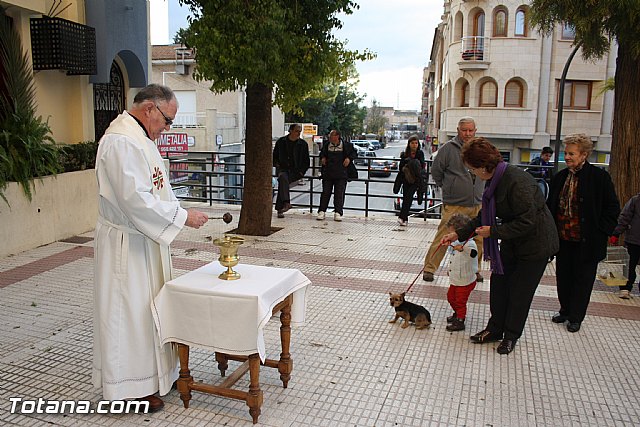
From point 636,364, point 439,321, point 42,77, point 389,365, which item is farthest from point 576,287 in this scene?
point 42,77

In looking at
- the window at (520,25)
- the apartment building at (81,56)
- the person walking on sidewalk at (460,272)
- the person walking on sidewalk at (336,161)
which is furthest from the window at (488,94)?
the person walking on sidewalk at (460,272)

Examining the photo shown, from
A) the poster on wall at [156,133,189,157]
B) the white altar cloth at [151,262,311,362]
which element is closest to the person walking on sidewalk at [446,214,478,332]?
the white altar cloth at [151,262,311,362]

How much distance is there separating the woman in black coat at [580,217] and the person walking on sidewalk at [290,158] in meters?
6.02

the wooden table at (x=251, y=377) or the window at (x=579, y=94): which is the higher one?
the window at (x=579, y=94)

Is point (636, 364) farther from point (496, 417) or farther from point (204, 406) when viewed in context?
point (204, 406)

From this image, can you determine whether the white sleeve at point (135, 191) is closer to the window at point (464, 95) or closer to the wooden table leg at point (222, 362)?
the wooden table leg at point (222, 362)

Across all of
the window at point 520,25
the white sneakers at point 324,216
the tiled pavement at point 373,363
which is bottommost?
the tiled pavement at point 373,363

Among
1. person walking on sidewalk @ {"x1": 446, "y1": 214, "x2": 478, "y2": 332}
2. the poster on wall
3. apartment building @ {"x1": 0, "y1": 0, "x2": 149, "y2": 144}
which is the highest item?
apartment building @ {"x1": 0, "y1": 0, "x2": 149, "y2": 144}

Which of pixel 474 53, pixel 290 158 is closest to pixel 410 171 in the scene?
pixel 290 158

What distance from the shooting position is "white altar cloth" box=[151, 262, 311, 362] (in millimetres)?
3447

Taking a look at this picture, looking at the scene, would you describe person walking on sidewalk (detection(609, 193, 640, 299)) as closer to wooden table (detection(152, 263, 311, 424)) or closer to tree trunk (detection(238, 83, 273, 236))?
wooden table (detection(152, 263, 311, 424))

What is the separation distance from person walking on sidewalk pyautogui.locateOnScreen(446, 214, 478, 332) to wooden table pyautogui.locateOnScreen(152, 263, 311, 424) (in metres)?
1.95

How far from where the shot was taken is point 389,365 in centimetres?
468

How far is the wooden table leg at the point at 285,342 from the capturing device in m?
3.98
